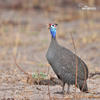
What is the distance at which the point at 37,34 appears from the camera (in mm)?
12594

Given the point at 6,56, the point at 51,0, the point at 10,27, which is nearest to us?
the point at 6,56

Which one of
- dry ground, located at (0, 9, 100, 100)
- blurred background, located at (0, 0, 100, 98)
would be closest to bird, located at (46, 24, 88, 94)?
dry ground, located at (0, 9, 100, 100)

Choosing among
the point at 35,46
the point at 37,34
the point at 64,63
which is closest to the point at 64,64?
the point at 64,63

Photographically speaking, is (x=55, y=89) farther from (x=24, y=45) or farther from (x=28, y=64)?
(x=24, y=45)

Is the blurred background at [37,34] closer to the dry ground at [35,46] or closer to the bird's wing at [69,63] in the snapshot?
the dry ground at [35,46]

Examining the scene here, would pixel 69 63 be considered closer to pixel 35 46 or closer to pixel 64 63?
pixel 64 63

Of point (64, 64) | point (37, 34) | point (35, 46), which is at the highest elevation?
point (37, 34)

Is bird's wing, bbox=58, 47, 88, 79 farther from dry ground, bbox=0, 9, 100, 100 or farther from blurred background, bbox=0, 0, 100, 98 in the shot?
blurred background, bbox=0, 0, 100, 98

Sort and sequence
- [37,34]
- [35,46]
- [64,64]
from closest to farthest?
[64,64] < [35,46] < [37,34]

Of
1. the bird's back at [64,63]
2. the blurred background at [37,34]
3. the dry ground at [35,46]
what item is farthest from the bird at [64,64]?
the blurred background at [37,34]

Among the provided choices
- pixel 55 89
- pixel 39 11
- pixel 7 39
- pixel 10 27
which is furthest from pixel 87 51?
pixel 39 11

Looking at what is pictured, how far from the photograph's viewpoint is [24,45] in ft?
36.7

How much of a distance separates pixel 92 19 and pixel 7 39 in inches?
176

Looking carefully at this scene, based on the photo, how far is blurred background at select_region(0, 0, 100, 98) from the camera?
8.16 metres
